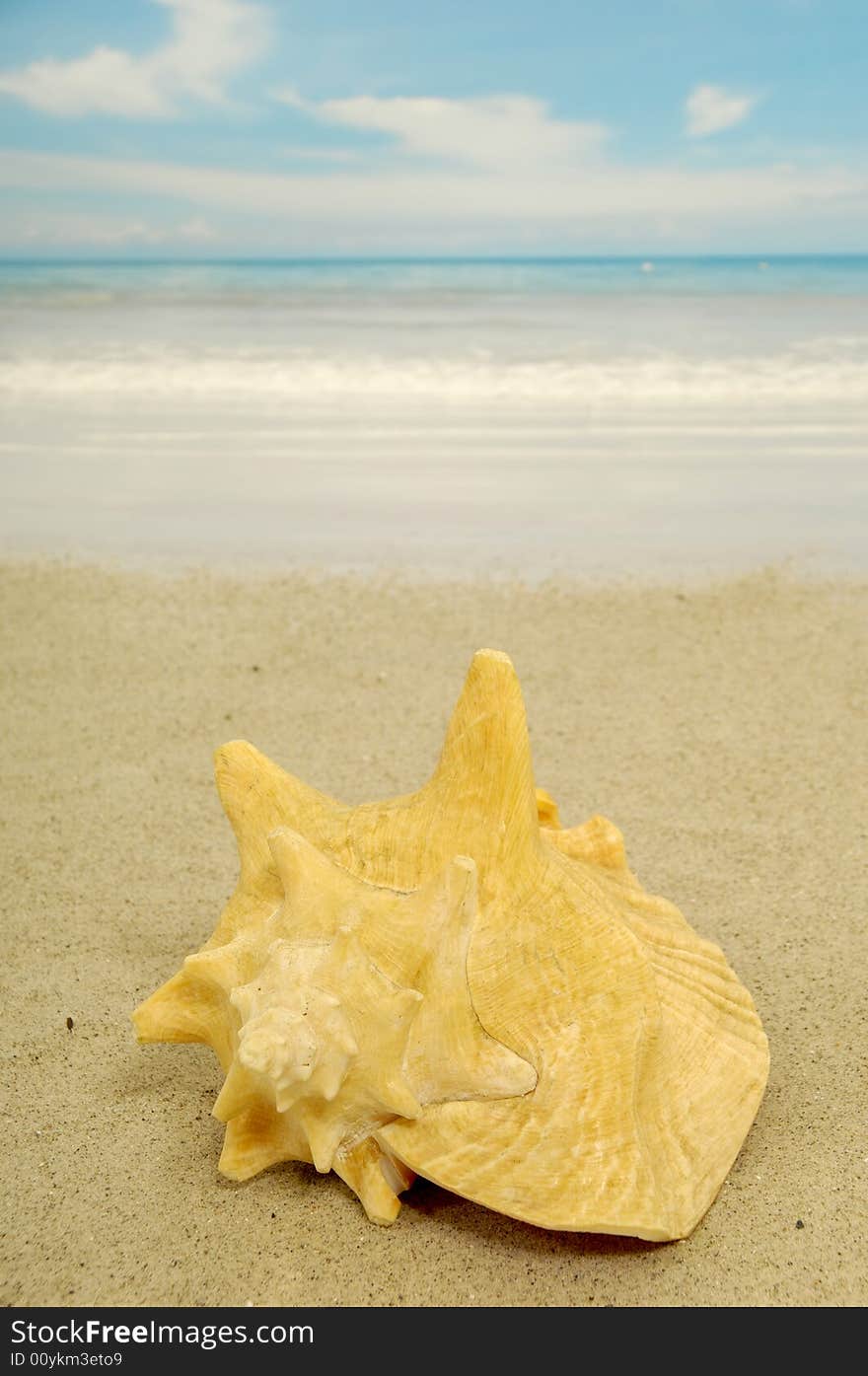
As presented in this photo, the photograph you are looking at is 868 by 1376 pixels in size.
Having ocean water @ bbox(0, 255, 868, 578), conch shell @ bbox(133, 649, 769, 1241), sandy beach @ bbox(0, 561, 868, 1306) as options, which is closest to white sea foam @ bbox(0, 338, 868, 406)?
ocean water @ bbox(0, 255, 868, 578)

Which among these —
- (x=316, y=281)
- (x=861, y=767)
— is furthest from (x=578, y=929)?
(x=316, y=281)

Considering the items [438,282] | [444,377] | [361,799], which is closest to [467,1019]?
[361,799]

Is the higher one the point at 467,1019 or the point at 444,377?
the point at 444,377

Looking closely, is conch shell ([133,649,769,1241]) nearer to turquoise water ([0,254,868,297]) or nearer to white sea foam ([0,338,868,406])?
white sea foam ([0,338,868,406])

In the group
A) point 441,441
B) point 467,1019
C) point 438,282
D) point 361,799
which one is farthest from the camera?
point 438,282

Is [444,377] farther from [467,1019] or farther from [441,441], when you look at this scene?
[467,1019]

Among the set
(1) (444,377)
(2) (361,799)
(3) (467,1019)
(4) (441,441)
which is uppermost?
(1) (444,377)
